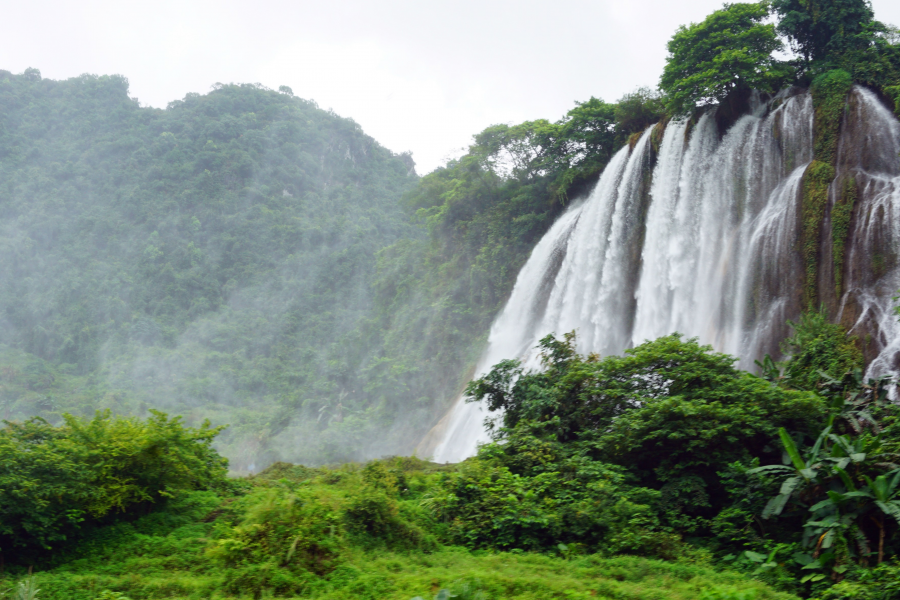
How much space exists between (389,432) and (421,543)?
75.0 feet

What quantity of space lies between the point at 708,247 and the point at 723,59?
5.54 m

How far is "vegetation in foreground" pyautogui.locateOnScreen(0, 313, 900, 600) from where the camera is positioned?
6.28m

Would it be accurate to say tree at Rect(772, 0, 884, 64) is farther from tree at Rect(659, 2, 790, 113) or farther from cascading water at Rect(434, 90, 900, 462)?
cascading water at Rect(434, 90, 900, 462)

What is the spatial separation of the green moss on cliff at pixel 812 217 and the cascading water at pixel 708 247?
199 millimetres

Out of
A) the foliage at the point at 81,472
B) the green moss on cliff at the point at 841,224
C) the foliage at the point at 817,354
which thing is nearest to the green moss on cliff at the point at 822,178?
the green moss on cliff at the point at 841,224

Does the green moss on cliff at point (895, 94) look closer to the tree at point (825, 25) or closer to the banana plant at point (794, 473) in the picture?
the tree at point (825, 25)

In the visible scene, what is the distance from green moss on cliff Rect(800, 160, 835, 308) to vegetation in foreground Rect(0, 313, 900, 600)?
4.42 meters

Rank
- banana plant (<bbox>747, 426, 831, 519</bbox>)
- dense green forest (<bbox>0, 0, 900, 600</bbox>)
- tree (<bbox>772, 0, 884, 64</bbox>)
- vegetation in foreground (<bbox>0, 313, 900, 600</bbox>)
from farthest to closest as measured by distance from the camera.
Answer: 1. tree (<bbox>772, 0, 884, 64</bbox>)
2. banana plant (<bbox>747, 426, 831, 519</bbox>)
3. dense green forest (<bbox>0, 0, 900, 600</bbox>)
4. vegetation in foreground (<bbox>0, 313, 900, 600</bbox>)

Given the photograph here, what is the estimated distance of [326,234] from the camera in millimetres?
50219

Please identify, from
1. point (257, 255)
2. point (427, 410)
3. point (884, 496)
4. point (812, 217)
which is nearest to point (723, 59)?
point (812, 217)

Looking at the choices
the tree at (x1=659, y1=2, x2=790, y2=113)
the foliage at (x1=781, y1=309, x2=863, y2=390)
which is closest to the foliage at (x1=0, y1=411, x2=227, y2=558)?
the foliage at (x1=781, y1=309, x2=863, y2=390)

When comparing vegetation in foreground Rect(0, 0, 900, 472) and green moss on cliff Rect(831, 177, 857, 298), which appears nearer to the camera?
green moss on cliff Rect(831, 177, 857, 298)

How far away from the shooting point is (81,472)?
7.20 m

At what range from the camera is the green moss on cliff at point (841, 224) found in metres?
13.1
